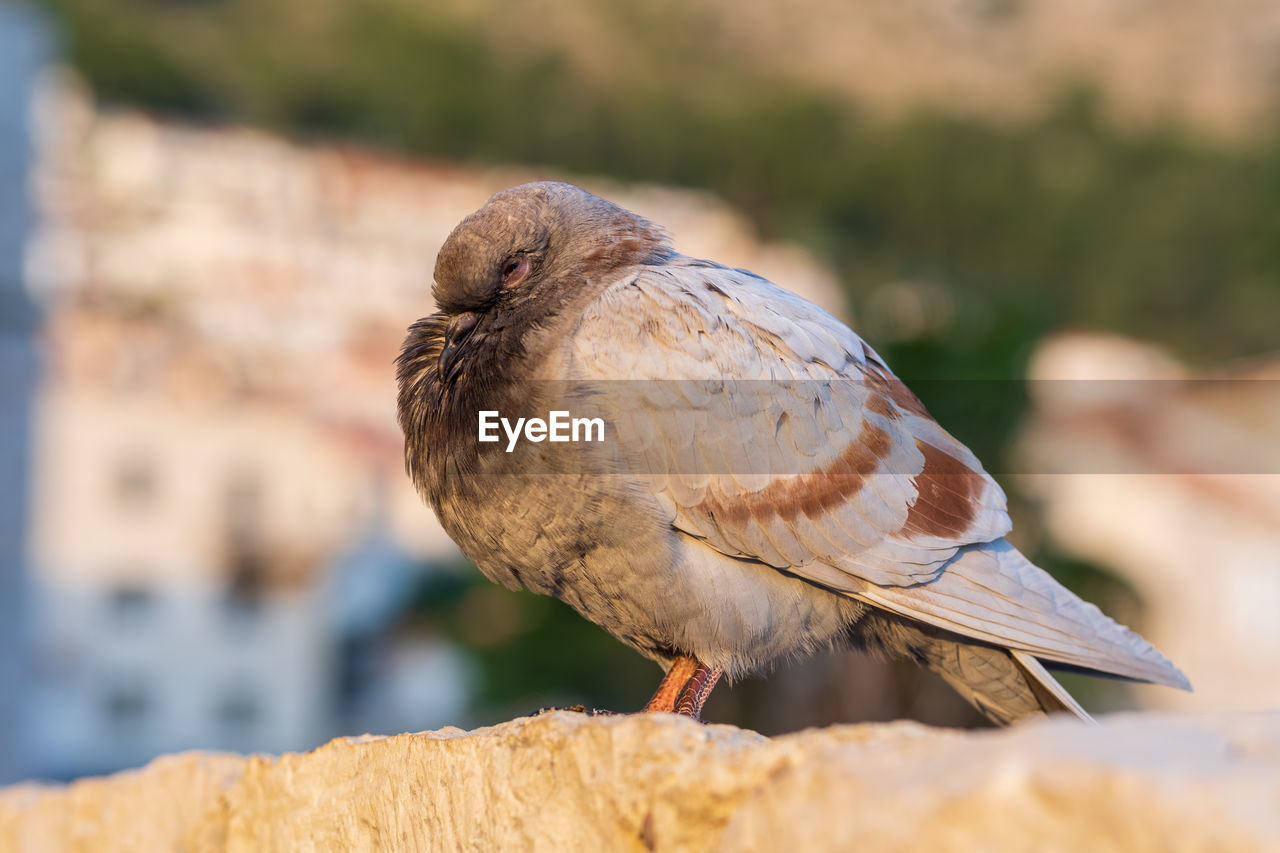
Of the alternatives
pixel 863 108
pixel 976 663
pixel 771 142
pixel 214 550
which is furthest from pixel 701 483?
pixel 863 108

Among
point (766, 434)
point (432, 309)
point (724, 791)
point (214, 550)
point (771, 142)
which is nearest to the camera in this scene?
point (724, 791)

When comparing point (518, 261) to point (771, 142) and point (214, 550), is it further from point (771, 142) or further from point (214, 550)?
point (771, 142)

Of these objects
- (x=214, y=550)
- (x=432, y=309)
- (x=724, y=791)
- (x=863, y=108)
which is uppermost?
(x=724, y=791)

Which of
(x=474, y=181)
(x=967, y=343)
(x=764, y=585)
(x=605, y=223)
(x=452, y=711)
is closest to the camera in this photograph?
(x=764, y=585)

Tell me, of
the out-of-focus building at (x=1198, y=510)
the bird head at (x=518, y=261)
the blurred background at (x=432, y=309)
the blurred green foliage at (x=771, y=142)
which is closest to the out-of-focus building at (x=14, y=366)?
the blurred background at (x=432, y=309)

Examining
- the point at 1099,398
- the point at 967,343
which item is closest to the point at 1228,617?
the point at 1099,398

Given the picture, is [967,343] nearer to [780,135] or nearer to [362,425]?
[362,425]

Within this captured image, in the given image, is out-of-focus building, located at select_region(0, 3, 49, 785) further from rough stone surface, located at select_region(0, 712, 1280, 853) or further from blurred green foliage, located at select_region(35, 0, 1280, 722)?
blurred green foliage, located at select_region(35, 0, 1280, 722)

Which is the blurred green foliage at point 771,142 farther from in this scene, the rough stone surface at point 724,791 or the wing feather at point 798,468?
the rough stone surface at point 724,791
